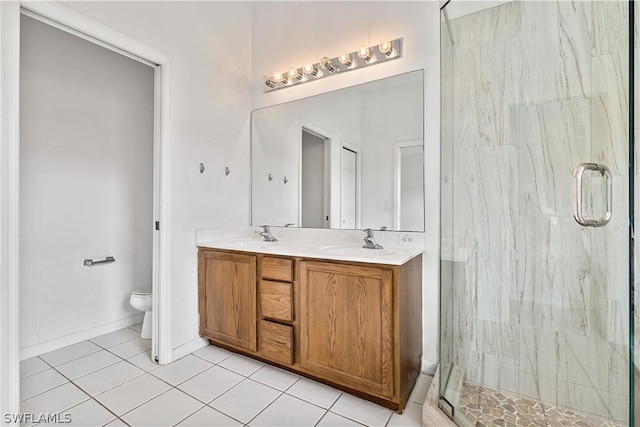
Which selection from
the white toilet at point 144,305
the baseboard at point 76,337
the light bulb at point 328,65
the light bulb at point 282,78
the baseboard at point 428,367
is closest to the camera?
the baseboard at point 428,367

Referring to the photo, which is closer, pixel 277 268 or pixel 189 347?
pixel 277 268

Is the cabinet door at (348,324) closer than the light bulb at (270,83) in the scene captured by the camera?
Yes

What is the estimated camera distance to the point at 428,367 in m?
2.01

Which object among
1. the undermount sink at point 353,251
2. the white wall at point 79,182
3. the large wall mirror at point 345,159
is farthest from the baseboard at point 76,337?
the undermount sink at point 353,251

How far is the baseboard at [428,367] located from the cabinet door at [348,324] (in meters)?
0.52

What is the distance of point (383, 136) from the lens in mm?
2176

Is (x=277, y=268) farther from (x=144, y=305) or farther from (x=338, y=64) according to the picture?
(x=338, y=64)

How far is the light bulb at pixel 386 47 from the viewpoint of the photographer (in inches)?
82.7

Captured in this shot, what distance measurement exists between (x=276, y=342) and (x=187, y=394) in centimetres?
56

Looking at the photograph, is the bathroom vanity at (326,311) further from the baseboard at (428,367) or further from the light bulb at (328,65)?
the light bulb at (328,65)
